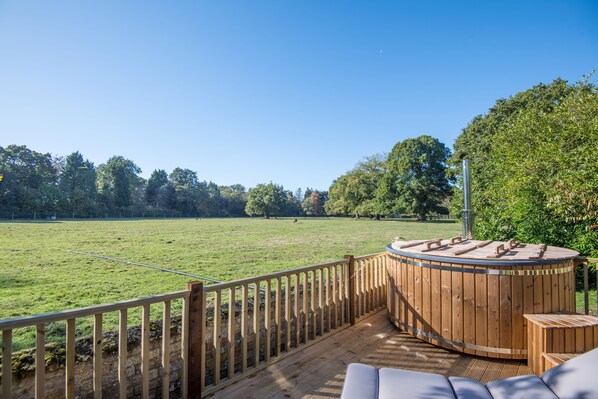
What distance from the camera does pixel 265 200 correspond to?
53969 mm

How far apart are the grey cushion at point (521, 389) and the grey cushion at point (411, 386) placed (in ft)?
0.88

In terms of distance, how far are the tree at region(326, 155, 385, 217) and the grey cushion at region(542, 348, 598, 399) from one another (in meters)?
39.5

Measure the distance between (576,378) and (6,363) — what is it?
123 inches

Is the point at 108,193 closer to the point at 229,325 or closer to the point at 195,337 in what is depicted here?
the point at 229,325

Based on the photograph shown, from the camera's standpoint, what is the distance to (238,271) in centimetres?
736

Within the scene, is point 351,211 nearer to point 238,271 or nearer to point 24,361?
point 238,271

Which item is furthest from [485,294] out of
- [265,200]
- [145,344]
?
[265,200]

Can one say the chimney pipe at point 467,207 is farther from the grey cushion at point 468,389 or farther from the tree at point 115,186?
the tree at point 115,186

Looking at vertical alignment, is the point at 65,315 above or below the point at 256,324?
above

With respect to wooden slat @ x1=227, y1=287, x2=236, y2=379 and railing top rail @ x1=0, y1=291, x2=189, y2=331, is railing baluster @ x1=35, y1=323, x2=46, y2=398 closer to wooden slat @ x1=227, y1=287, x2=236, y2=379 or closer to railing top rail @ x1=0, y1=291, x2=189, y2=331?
railing top rail @ x1=0, y1=291, x2=189, y2=331

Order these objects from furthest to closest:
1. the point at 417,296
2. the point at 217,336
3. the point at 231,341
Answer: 1. the point at 417,296
2. the point at 231,341
3. the point at 217,336

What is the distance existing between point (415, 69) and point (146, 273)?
1115 centimetres

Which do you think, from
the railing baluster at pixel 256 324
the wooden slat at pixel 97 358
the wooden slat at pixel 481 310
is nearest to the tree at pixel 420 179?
the wooden slat at pixel 481 310

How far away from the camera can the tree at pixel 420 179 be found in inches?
1305
